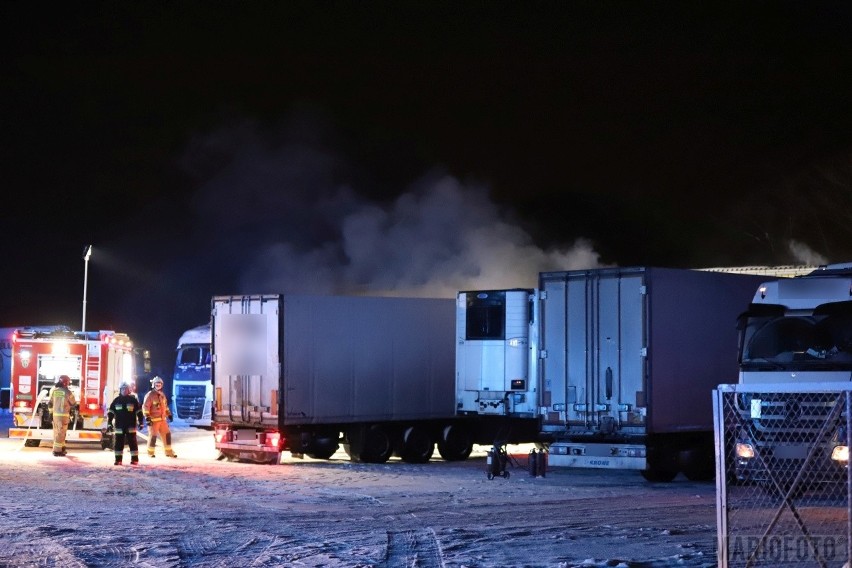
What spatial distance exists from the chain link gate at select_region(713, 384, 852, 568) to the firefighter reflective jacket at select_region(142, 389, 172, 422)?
1106 cm

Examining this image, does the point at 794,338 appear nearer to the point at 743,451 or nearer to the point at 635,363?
the point at 743,451

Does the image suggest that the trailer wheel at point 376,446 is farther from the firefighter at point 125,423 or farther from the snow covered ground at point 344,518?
the firefighter at point 125,423

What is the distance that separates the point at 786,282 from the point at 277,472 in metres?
8.90

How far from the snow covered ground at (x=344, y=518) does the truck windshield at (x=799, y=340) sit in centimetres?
215

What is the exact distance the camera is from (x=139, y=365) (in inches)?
1184

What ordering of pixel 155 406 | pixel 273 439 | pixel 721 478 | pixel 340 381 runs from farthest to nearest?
1. pixel 155 406
2. pixel 340 381
3. pixel 273 439
4. pixel 721 478

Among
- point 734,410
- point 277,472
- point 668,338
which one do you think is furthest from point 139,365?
point 734,410

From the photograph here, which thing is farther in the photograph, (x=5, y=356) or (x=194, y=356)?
(x=5, y=356)

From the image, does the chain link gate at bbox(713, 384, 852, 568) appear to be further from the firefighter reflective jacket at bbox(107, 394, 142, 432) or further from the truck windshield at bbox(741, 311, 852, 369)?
the firefighter reflective jacket at bbox(107, 394, 142, 432)

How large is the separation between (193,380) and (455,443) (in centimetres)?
839

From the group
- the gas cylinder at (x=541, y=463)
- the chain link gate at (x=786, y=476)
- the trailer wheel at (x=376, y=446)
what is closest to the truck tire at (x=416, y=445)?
the trailer wheel at (x=376, y=446)

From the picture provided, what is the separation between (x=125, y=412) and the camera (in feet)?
70.5

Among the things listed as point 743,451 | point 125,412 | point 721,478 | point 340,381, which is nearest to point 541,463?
point 340,381

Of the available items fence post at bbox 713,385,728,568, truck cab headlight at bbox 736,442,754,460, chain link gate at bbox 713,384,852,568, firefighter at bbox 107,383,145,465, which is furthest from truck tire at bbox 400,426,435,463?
fence post at bbox 713,385,728,568
